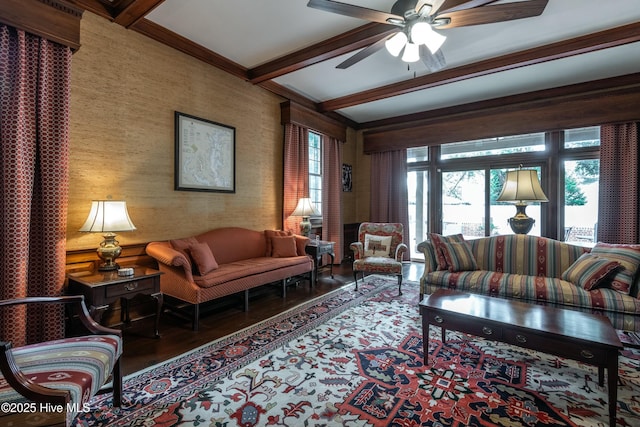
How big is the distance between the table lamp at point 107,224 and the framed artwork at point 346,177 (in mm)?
4416

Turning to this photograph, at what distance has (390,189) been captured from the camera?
6301 millimetres

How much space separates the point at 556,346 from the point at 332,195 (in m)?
4.39

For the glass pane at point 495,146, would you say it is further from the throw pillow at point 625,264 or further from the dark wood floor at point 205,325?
the dark wood floor at point 205,325

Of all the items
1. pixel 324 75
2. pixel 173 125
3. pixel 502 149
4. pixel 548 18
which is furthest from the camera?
pixel 502 149

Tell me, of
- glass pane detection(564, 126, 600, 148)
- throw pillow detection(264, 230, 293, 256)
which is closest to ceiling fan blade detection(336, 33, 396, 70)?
throw pillow detection(264, 230, 293, 256)

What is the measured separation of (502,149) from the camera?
536 cm

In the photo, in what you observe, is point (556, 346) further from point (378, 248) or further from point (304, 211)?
point (304, 211)

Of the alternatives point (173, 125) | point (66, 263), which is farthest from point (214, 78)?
point (66, 263)

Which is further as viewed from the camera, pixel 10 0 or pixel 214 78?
pixel 214 78

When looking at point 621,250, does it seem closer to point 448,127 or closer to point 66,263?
point 448,127

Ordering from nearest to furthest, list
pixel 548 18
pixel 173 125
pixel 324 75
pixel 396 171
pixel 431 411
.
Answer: pixel 431 411 < pixel 548 18 < pixel 173 125 < pixel 324 75 < pixel 396 171

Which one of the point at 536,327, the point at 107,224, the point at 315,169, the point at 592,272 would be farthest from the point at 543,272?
the point at 107,224

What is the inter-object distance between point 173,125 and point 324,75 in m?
2.18

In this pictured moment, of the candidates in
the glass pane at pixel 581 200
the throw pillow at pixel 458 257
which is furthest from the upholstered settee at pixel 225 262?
the glass pane at pixel 581 200
